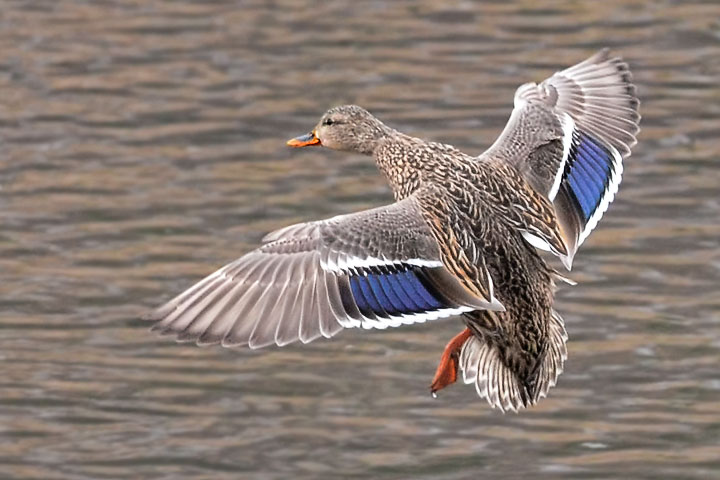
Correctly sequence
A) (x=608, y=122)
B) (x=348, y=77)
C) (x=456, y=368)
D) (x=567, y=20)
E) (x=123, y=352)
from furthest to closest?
(x=567, y=20), (x=348, y=77), (x=123, y=352), (x=608, y=122), (x=456, y=368)

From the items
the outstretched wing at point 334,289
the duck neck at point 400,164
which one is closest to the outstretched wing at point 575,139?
the duck neck at point 400,164

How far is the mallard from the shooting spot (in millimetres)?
8156

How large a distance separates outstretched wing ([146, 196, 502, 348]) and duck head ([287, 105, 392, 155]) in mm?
1120

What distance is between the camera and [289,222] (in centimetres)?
1296

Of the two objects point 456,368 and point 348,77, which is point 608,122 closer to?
point 456,368

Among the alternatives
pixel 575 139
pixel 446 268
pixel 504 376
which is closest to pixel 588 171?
pixel 575 139

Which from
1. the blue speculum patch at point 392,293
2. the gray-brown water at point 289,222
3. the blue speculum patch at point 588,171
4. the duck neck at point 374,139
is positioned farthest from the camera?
the gray-brown water at point 289,222

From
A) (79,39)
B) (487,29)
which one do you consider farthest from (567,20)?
(79,39)

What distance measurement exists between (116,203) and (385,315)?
5.55m

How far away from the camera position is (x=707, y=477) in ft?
34.3

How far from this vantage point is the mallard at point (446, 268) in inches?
321

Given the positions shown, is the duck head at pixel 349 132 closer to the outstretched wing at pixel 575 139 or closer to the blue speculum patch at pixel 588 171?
the outstretched wing at pixel 575 139

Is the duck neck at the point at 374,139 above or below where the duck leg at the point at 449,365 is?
above

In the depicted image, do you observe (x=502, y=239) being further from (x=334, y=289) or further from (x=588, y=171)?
(x=588, y=171)
